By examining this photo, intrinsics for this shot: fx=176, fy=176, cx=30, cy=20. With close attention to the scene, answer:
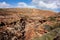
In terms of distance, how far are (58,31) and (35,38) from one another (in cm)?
426

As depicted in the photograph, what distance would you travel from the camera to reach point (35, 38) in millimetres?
30969

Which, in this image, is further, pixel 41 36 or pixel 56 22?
pixel 56 22

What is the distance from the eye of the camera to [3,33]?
33562 mm

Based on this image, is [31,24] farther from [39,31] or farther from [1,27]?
[1,27]

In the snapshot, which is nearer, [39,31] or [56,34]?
[56,34]

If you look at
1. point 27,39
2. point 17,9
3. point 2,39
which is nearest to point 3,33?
point 2,39

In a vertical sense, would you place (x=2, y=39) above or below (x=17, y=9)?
below

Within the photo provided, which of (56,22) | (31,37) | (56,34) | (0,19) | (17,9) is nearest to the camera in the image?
(56,34)

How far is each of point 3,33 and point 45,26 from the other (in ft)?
26.5

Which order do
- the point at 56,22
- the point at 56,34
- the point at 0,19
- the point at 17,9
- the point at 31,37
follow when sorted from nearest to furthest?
the point at 56,34, the point at 31,37, the point at 56,22, the point at 0,19, the point at 17,9

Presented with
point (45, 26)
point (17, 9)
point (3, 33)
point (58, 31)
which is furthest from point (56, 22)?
point (17, 9)

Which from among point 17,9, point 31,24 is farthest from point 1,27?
point 17,9

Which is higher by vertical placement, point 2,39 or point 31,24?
point 31,24

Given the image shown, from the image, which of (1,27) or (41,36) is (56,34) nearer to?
(41,36)
